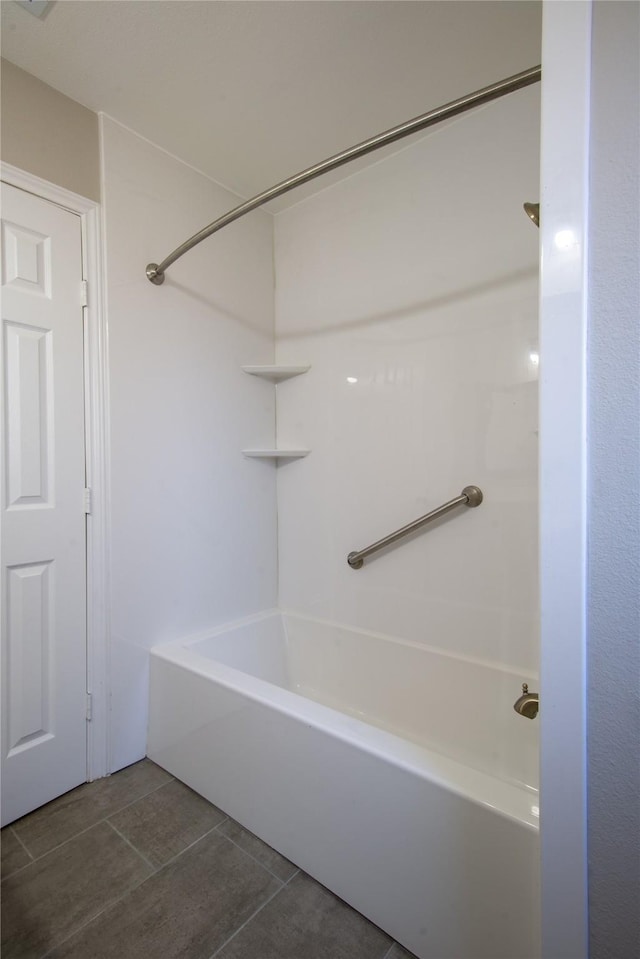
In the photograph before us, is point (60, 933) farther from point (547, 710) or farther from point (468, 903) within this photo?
point (547, 710)

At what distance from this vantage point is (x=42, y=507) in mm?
1473

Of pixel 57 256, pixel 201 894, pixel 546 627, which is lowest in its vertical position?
pixel 201 894

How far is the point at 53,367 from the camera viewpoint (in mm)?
1482

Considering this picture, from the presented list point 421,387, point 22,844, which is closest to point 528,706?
point 421,387

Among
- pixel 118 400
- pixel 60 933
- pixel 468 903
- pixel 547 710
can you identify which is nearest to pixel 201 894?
pixel 60 933

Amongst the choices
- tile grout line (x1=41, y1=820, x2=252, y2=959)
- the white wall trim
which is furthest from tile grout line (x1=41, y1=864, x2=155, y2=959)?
the white wall trim

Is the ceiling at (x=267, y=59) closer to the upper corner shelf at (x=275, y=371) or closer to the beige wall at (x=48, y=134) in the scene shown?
the beige wall at (x=48, y=134)

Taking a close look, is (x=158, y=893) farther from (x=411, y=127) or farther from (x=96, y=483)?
(x=411, y=127)

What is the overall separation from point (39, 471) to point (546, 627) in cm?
156

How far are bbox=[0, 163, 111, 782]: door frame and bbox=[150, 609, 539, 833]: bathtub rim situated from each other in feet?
0.87

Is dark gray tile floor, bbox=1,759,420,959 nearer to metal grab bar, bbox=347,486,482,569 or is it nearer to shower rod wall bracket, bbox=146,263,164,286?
metal grab bar, bbox=347,486,482,569

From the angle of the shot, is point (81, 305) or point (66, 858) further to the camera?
point (81, 305)

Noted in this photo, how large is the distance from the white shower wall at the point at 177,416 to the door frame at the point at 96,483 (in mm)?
33

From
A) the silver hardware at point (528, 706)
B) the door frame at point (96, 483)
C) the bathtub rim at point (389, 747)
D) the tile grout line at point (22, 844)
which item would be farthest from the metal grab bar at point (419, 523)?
the tile grout line at point (22, 844)
